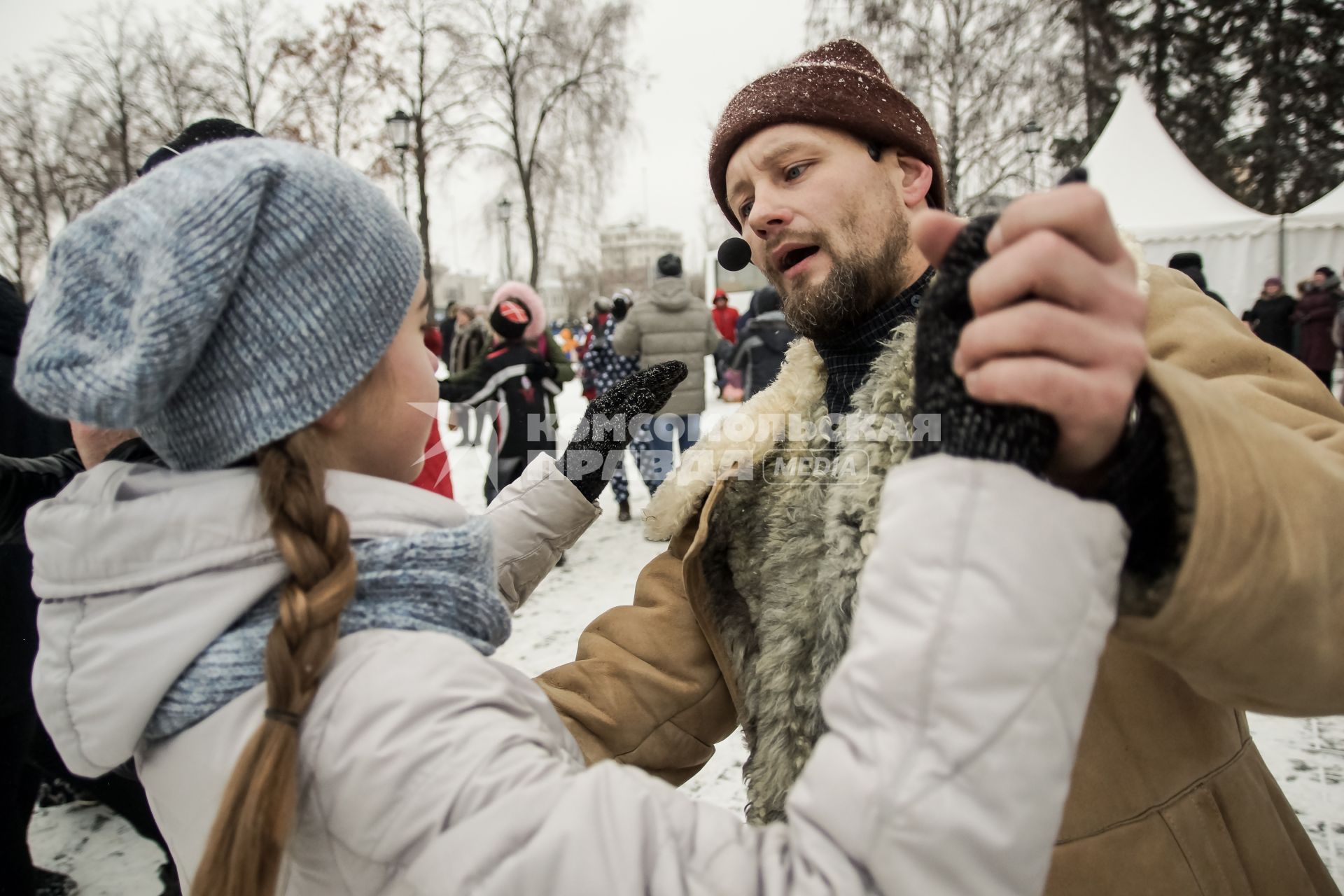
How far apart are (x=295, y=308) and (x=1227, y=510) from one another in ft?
3.01

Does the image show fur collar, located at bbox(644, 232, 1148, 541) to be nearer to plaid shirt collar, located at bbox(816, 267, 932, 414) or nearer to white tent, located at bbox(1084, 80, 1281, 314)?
plaid shirt collar, located at bbox(816, 267, 932, 414)

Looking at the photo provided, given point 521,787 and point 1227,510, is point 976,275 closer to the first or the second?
point 1227,510

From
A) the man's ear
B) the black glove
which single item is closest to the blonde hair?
the black glove

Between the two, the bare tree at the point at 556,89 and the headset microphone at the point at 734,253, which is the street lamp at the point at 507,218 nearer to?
the bare tree at the point at 556,89

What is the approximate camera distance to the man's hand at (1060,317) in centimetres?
56

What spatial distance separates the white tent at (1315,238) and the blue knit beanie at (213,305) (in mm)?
13981

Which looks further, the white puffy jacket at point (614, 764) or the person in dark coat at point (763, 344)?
the person in dark coat at point (763, 344)

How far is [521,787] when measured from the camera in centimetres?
69

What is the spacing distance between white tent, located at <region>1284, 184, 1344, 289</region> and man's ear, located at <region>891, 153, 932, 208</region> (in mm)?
12707

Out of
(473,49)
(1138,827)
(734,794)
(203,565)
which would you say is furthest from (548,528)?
(473,49)

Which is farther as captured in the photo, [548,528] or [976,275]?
[548,528]

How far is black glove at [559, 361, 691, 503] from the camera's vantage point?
1.51 m

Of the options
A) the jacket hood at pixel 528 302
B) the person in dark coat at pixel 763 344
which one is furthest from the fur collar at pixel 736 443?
the person in dark coat at pixel 763 344

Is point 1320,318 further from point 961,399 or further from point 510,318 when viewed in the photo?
point 961,399
